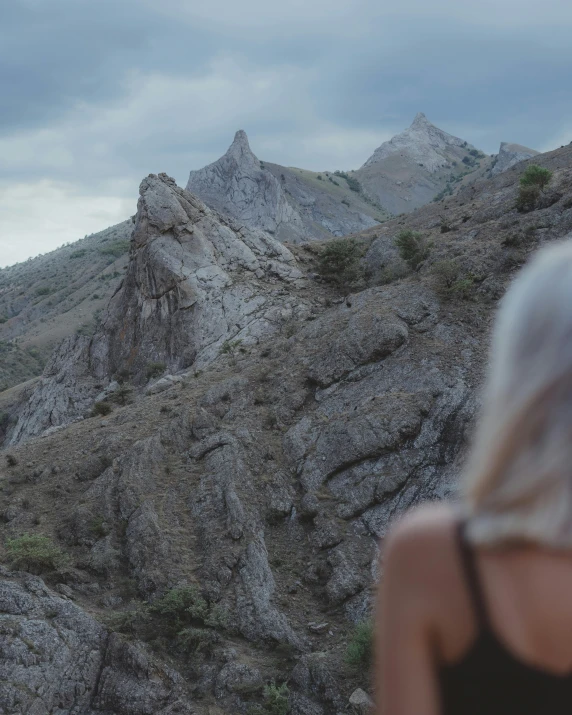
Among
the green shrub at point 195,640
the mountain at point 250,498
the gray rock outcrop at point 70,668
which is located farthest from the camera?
the green shrub at point 195,640

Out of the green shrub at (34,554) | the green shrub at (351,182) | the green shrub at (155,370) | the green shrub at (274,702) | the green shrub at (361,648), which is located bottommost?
the green shrub at (274,702)

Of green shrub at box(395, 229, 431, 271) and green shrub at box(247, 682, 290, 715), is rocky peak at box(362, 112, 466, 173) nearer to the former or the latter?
green shrub at box(395, 229, 431, 271)

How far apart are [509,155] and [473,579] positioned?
128057 mm

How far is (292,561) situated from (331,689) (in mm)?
3920

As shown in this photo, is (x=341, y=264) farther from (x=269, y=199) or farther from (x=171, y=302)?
(x=269, y=199)

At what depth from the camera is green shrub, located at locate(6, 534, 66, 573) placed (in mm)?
14477

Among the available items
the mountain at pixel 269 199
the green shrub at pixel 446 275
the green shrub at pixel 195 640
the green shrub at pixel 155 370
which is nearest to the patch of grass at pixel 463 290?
the green shrub at pixel 446 275

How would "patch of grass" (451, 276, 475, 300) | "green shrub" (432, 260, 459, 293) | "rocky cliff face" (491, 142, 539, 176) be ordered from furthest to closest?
"rocky cliff face" (491, 142, 539, 176)
"green shrub" (432, 260, 459, 293)
"patch of grass" (451, 276, 475, 300)

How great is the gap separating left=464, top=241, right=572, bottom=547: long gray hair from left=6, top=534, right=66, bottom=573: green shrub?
1541cm

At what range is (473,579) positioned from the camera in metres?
1.04

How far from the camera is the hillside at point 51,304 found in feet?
240

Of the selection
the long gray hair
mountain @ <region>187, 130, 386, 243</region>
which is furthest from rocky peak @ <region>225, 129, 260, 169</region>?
the long gray hair

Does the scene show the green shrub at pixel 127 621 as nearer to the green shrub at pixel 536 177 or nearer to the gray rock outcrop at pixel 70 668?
the gray rock outcrop at pixel 70 668

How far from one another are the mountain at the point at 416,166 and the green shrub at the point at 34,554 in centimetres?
11470
